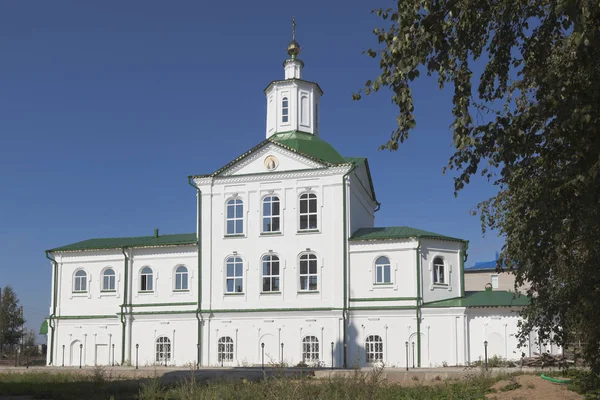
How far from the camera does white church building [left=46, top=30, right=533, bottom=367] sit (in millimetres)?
31062

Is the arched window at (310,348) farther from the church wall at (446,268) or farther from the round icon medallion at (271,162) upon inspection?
the round icon medallion at (271,162)

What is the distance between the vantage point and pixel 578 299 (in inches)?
475

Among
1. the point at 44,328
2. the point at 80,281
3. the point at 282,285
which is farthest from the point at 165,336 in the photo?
the point at 44,328

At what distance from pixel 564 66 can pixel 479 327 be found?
22.9m

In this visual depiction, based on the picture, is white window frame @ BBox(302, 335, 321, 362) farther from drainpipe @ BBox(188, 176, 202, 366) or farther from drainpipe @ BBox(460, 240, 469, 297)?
drainpipe @ BBox(460, 240, 469, 297)

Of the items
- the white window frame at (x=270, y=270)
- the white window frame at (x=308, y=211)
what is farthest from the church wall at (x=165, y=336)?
the white window frame at (x=308, y=211)

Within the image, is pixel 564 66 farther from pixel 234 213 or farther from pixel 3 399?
pixel 234 213

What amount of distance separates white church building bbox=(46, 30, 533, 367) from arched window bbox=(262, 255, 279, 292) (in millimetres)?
56

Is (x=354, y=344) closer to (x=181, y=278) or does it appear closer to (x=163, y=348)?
(x=181, y=278)

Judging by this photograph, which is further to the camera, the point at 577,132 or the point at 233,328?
the point at 233,328

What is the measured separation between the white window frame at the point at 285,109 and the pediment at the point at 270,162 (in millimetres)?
3654

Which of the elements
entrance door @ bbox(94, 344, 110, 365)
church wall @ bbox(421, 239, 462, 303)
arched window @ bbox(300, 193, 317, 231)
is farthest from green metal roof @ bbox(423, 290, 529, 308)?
entrance door @ bbox(94, 344, 110, 365)

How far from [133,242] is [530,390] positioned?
24.5 metres

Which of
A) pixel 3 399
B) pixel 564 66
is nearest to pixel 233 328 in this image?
pixel 3 399
